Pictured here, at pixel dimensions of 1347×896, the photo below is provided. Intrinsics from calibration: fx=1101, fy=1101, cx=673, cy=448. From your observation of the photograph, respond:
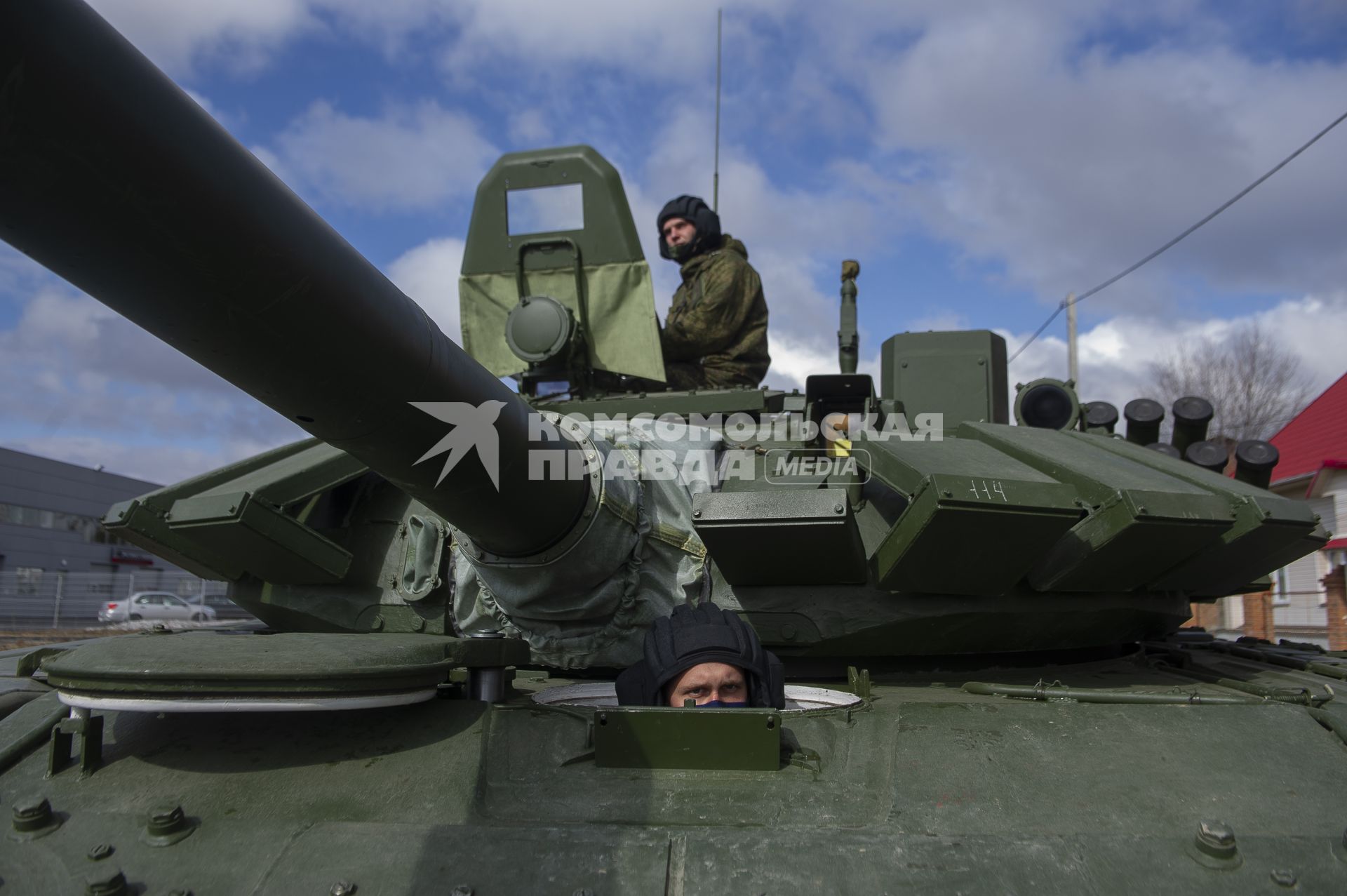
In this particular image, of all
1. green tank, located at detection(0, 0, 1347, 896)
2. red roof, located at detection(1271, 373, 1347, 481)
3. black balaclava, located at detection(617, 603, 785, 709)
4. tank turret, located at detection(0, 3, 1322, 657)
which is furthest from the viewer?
red roof, located at detection(1271, 373, 1347, 481)

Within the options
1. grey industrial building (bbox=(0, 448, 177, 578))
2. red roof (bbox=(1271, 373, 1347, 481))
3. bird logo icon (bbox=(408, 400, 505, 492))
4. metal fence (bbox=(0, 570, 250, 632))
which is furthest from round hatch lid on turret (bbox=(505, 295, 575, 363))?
grey industrial building (bbox=(0, 448, 177, 578))

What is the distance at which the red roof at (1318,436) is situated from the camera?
82.8 feet

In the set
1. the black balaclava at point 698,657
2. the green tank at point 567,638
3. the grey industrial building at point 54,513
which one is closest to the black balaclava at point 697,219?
the green tank at point 567,638

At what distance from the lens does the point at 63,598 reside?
27.3 meters

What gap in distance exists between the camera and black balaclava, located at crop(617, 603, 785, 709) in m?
3.76

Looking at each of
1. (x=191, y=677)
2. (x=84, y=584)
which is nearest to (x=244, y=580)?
(x=191, y=677)

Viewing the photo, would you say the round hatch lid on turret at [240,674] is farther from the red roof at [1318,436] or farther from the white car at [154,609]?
the red roof at [1318,436]

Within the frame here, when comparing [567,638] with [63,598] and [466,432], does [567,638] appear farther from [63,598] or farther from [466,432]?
[63,598]

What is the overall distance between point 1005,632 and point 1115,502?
77 cm

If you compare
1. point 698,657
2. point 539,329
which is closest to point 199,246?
point 698,657

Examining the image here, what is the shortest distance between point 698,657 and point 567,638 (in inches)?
42.9

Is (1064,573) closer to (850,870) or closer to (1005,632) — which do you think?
(1005,632)

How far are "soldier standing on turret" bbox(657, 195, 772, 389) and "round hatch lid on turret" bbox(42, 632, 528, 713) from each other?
4.17 m

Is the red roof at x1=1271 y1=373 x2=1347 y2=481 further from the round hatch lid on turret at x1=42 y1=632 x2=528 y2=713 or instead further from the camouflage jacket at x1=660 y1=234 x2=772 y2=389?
the round hatch lid on turret at x1=42 y1=632 x2=528 y2=713
